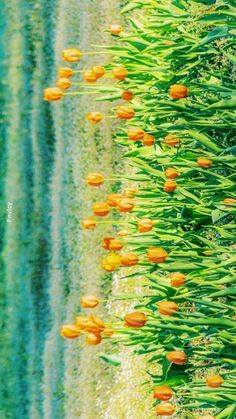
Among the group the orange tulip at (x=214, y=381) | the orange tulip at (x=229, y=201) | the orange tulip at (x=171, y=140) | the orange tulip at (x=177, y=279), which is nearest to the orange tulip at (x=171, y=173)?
the orange tulip at (x=171, y=140)

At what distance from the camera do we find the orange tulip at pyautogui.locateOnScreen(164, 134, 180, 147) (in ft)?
9.35

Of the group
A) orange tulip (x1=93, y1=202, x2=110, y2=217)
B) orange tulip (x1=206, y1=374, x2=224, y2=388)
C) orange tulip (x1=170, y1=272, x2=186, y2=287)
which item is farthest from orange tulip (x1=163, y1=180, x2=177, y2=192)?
orange tulip (x1=206, y1=374, x2=224, y2=388)

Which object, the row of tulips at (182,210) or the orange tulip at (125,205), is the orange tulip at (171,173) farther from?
the orange tulip at (125,205)

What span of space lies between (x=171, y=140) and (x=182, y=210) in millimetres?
269

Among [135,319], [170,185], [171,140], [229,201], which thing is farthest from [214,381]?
[171,140]

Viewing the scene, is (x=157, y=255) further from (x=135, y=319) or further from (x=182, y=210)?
(x=182, y=210)

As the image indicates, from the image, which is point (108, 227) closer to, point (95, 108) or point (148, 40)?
point (95, 108)

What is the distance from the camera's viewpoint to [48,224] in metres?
5.68

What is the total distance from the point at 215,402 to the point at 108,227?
Answer: 2.71 meters

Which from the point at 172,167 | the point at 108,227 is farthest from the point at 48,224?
the point at 172,167

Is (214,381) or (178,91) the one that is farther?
(178,91)

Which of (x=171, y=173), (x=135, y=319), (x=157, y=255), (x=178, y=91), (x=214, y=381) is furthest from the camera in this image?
(x=171, y=173)

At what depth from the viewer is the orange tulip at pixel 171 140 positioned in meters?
2.85

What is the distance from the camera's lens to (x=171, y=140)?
9.41ft
